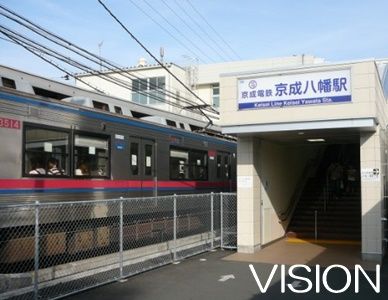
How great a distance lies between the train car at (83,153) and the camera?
32.3 ft

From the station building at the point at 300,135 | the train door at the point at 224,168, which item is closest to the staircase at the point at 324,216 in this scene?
the station building at the point at 300,135

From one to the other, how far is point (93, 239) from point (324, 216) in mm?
8587

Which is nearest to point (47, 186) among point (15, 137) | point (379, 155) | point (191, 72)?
point (15, 137)

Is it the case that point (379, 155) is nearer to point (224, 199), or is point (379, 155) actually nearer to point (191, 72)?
point (224, 199)

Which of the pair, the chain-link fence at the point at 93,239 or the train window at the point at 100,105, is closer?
the chain-link fence at the point at 93,239

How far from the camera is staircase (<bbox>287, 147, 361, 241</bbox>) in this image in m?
15.8

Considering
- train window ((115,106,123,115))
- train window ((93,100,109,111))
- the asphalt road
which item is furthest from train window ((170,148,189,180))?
the asphalt road

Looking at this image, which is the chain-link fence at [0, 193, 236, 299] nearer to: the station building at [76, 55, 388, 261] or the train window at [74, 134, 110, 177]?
the train window at [74, 134, 110, 177]

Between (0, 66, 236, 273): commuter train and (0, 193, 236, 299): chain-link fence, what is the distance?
2.4 inches

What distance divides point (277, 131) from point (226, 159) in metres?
7.43

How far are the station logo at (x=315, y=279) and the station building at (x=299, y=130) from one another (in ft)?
5.51

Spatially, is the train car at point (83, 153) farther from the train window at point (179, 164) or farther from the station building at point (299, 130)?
the station building at point (299, 130)

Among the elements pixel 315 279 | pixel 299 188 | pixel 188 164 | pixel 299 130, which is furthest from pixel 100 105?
pixel 299 188

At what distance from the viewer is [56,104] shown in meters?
11.0
